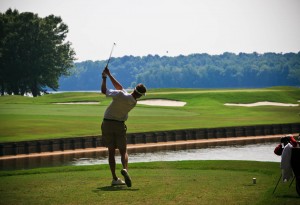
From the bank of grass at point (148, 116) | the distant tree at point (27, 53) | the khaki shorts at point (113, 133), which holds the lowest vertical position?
the bank of grass at point (148, 116)

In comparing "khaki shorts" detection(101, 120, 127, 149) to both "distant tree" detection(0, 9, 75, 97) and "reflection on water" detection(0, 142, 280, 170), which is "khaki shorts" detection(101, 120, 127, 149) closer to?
"reflection on water" detection(0, 142, 280, 170)

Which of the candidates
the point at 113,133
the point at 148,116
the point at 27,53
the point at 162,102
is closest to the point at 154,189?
the point at 113,133

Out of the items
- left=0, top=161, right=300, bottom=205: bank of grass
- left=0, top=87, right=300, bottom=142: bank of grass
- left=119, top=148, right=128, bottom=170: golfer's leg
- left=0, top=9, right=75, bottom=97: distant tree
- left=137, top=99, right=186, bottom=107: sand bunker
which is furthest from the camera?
left=0, top=9, right=75, bottom=97: distant tree

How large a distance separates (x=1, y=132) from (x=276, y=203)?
41966 millimetres

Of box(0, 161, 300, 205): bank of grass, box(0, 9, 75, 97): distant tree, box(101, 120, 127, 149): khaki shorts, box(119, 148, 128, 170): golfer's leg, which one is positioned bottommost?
box(0, 161, 300, 205): bank of grass

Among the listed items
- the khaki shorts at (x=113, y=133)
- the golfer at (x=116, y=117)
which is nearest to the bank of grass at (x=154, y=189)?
the golfer at (x=116, y=117)

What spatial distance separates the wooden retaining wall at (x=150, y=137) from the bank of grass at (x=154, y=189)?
25413mm

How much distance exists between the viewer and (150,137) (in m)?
48.8

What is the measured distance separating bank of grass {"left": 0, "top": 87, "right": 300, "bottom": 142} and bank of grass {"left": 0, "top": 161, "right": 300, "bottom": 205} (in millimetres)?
31512

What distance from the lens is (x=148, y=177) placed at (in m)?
16.1

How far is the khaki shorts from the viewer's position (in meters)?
14.8

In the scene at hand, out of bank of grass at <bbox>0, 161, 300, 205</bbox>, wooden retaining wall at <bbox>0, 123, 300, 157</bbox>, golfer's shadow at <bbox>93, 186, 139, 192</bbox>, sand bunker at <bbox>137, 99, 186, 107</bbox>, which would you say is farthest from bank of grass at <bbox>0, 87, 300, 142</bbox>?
golfer's shadow at <bbox>93, 186, 139, 192</bbox>

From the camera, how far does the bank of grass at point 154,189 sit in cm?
1224

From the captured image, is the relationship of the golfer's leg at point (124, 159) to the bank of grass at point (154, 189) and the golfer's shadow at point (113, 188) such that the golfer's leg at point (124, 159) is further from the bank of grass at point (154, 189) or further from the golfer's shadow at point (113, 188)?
the golfer's shadow at point (113, 188)
